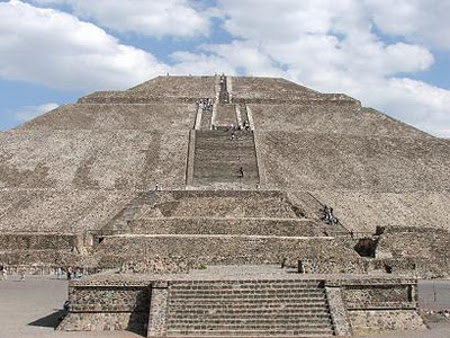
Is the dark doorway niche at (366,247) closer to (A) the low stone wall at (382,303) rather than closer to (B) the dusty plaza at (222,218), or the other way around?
(B) the dusty plaza at (222,218)

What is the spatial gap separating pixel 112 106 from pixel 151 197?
20.9 metres

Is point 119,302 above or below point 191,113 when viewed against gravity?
below

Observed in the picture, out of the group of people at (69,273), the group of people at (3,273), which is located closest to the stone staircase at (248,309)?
the group of people at (69,273)

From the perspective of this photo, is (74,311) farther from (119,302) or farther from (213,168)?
(213,168)

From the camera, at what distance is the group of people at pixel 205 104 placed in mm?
47569

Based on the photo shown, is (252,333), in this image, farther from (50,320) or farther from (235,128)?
(235,128)

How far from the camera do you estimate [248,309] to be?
12477 millimetres

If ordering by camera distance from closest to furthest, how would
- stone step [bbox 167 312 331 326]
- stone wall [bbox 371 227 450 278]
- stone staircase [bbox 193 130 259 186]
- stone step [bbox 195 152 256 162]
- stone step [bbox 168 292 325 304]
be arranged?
1. stone step [bbox 167 312 331 326]
2. stone step [bbox 168 292 325 304]
3. stone wall [bbox 371 227 450 278]
4. stone staircase [bbox 193 130 259 186]
5. stone step [bbox 195 152 256 162]

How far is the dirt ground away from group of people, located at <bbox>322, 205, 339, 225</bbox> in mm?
5965


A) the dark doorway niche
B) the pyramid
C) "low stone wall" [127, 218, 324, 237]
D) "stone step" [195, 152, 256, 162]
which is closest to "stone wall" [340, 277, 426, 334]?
the pyramid

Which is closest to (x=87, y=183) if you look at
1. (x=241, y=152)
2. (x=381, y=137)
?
(x=241, y=152)

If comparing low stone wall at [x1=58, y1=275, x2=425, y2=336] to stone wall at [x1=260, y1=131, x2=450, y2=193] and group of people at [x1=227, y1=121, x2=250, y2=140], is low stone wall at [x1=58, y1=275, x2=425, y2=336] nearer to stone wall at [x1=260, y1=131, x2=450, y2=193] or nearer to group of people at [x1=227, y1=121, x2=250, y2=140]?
stone wall at [x1=260, y1=131, x2=450, y2=193]

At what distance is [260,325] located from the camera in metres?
12.1

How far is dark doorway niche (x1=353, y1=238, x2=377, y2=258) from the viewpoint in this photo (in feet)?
76.5
